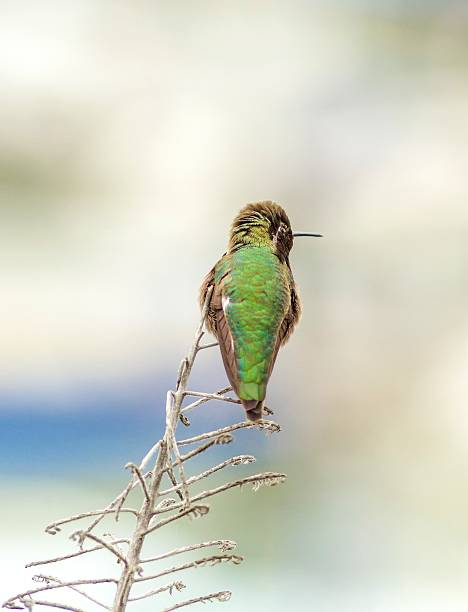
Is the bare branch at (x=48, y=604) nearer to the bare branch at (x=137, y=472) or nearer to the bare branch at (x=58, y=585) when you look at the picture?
the bare branch at (x=58, y=585)

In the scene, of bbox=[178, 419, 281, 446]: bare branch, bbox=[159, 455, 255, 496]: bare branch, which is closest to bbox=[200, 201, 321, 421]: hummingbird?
bbox=[178, 419, 281, 446]: bare branch

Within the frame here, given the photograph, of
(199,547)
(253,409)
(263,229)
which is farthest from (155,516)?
(263,229)

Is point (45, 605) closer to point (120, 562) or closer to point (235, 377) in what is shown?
point (120, 562)

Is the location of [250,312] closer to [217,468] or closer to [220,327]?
[220,327]

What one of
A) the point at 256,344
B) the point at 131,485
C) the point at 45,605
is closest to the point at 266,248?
the point at 256,344

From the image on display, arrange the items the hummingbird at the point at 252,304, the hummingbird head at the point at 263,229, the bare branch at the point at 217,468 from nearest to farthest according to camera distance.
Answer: the bare branch at the point at 217,468 → the hummingbird at the point at 252,304 → the hummingbird head at the point at 263,229

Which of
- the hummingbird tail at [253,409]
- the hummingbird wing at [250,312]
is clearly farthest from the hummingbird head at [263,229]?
the hummingbird tail at [253,409]
